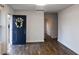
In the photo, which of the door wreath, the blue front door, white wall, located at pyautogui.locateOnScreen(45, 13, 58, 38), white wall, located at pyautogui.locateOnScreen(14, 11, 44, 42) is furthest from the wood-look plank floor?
white wall, located at pyautogui.locateOnScreen(45, 13, 58, 38)

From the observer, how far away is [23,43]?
851 centimetres

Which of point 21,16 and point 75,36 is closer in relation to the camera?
point 75,36

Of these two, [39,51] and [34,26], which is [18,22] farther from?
[39,51]

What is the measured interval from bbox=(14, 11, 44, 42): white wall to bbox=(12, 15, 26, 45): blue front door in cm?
46

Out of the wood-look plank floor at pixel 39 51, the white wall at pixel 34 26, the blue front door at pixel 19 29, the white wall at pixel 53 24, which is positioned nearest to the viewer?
the wood-look plank floor at pixel 39 51

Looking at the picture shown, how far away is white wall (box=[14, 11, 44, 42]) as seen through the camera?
8.99 meters

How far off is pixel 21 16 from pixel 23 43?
5.97 ft

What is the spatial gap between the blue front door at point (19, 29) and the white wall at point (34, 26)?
462 millimetres

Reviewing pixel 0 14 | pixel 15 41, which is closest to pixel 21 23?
pixel 15 41

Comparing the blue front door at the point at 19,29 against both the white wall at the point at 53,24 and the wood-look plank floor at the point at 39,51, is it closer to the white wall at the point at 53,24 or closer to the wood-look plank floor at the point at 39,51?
the wood-look plank floor at the point at 39,51

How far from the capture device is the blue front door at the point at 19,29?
27.8 feet

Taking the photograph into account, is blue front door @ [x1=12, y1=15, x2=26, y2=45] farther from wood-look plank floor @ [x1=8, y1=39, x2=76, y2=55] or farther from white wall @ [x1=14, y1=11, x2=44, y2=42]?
wood-look plank floor @ [x1=8, y1=39, x2=76, y2=55]

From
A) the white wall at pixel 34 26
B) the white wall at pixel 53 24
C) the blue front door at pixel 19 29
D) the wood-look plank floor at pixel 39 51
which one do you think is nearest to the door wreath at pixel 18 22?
the blue front door at pixel 19 29
